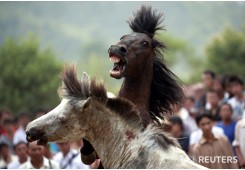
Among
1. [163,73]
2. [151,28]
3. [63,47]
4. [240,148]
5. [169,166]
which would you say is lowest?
[63,47]

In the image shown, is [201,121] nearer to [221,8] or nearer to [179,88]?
[179,88]

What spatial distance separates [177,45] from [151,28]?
89.9 meters

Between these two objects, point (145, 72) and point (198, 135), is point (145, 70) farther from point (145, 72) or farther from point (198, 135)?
point (198, 135)

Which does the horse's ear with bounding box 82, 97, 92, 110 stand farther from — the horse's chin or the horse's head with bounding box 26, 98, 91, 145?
the horse's chin

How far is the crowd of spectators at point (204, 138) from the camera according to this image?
11852mm

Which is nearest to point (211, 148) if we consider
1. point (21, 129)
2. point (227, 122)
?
point (227, 122)

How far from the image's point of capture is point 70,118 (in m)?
6.92

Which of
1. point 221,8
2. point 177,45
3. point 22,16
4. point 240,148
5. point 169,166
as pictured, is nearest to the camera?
point 169,166

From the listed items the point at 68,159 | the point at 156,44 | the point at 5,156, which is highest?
the point at 156,44

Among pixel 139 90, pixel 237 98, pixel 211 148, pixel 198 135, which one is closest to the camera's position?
pixel 139 90

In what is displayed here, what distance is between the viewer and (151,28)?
28.5 feet

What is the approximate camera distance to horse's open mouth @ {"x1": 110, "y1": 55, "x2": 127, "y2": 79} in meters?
7.81

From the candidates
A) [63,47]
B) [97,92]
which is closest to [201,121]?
[97,92]

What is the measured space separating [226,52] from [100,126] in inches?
1843
